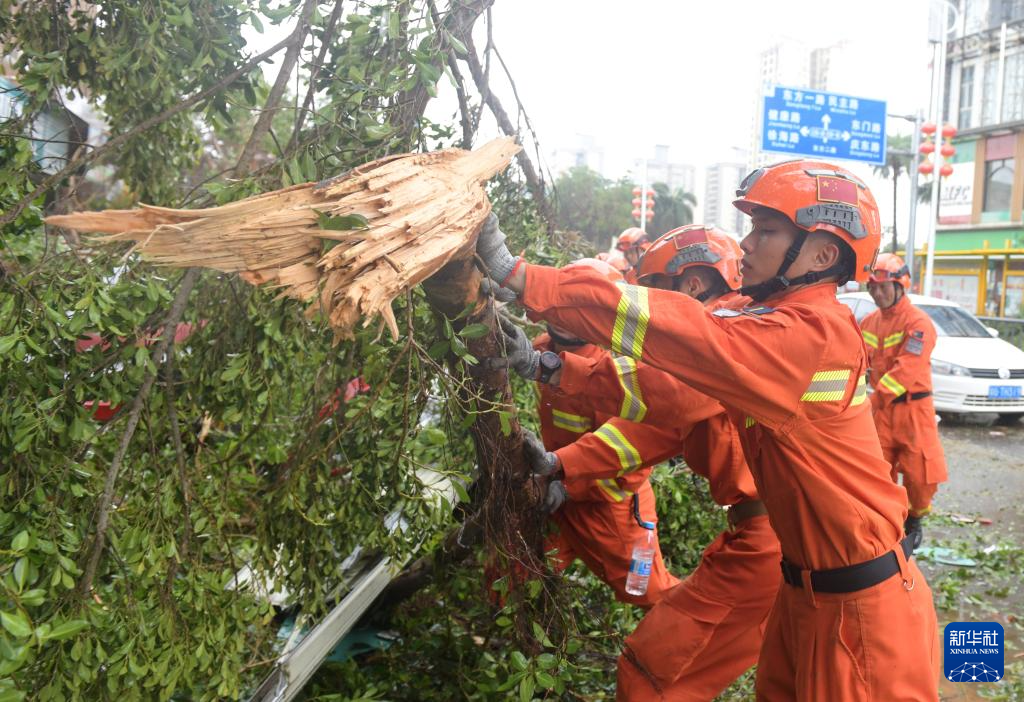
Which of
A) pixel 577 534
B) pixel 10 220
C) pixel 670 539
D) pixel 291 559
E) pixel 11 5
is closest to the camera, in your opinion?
pixel 10 220

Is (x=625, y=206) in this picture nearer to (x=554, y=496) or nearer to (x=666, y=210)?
(x=666, y=210)

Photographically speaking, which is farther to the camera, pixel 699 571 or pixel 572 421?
pixel 572 421

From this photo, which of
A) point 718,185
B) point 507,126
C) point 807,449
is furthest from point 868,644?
point 718,185

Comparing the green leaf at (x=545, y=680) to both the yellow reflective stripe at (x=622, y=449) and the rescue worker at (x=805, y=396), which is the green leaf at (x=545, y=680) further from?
the yellow reflective stripe at (x=622, y=449)

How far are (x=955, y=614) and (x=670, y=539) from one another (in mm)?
1846

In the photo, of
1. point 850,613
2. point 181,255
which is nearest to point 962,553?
point 850,613

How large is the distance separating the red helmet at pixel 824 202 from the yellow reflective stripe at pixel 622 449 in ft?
3.94

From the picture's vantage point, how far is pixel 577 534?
3982 mm

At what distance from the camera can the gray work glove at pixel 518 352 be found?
2.88m

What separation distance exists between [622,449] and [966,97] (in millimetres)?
36660

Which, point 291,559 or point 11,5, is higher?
point 11,5

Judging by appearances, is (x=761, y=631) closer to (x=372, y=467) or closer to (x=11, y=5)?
(x=372, y=467)

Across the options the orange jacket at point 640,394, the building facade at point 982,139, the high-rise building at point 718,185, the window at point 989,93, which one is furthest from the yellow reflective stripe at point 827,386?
the high-rise building at point 718,185

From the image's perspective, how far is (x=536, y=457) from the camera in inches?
136
